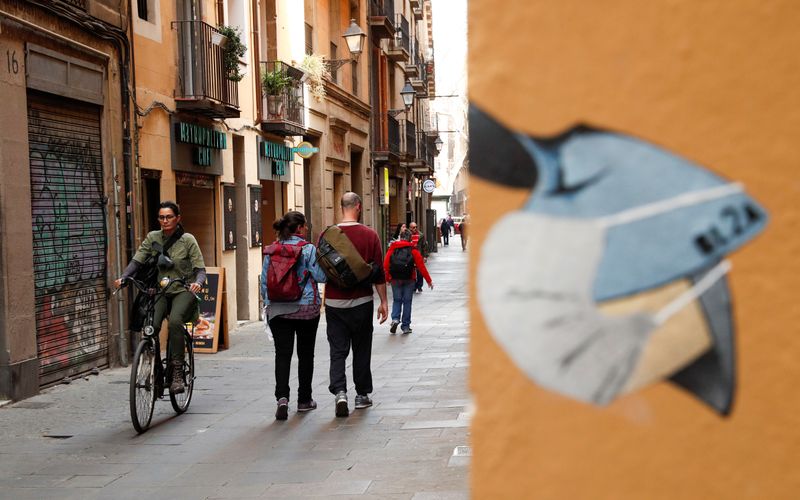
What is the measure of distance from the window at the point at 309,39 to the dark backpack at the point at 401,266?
9.52m

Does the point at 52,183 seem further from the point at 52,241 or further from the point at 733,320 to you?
the point at 733,320

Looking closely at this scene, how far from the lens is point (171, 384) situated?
29.1ft

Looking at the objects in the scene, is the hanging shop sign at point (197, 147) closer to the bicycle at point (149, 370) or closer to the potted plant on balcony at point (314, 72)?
the potted plant on balcony at point (314, 72)

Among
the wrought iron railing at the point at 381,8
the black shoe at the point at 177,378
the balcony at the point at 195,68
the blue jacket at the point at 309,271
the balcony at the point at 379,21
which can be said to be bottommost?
the black shoe at the point at 177,378

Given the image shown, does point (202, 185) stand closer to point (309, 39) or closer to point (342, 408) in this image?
point (342, 408)

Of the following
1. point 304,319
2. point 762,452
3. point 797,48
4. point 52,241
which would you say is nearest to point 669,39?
point 797,48

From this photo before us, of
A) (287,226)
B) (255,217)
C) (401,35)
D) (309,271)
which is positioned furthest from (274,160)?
(401,35)

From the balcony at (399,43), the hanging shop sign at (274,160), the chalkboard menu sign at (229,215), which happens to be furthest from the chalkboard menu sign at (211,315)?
the balcony at (399,43)

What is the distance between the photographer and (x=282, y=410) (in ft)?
28.8

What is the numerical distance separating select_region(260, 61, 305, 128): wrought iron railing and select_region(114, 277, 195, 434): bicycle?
37.4ft

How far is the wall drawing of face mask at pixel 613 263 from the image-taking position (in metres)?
1.76

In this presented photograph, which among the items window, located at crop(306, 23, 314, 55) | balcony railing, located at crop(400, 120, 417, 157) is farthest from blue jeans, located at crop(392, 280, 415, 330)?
balcony railing, located at crop(400, 120, 417, 157)

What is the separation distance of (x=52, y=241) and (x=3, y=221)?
1332mm

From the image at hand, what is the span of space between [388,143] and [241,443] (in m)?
28.0
